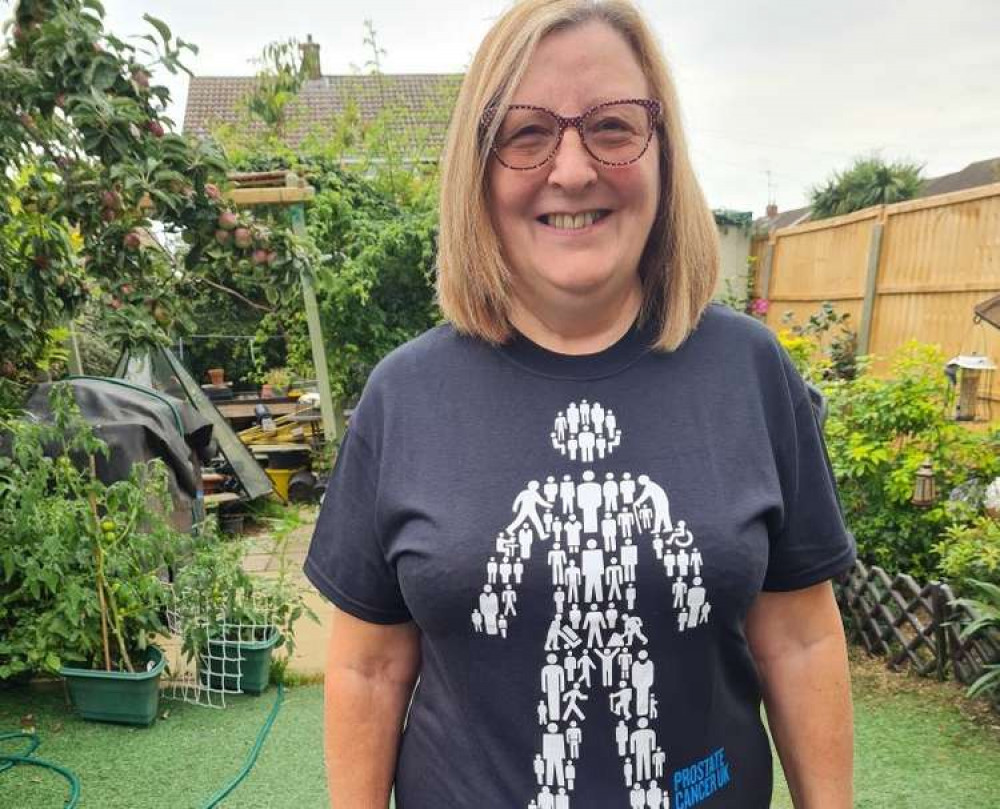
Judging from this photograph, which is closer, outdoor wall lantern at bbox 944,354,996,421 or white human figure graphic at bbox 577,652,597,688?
white human figure graphic at bbox 577,652,597,688

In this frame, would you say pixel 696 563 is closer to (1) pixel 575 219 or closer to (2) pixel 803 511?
(2) pixel 803 511

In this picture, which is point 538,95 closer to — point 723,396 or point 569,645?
point 723,396

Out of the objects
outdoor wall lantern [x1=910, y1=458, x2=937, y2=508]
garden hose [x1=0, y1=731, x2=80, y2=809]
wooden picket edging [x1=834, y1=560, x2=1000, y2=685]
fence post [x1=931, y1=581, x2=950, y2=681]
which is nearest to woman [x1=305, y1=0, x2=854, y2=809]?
garden hose [x1=0, y1=731, x2=80, y2=809]

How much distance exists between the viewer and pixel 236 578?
4.28 metres

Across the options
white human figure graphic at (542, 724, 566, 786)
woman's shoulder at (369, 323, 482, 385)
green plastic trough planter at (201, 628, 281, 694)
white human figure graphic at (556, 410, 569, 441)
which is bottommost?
green plastic trough planter at (201, 628, 281, 694)

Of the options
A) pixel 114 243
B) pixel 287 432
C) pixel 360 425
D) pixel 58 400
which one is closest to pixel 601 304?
pixel 360 425

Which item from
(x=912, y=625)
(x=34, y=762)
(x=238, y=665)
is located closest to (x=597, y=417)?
(x=34, y=762)

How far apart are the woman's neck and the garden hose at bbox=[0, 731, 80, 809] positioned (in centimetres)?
314

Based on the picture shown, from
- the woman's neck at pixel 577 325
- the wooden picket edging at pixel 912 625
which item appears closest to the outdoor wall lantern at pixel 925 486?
the wooden picket edging at pixel 912 625

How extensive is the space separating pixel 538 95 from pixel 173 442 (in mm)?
5224

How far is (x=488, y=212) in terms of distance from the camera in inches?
48.2

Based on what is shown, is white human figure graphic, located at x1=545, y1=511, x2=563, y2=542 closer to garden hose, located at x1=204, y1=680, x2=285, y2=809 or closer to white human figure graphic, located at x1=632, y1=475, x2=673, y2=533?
white human figure graphic, located at x1=632, y1=475, x2=673, y2=533

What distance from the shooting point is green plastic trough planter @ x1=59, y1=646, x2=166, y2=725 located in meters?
3.88

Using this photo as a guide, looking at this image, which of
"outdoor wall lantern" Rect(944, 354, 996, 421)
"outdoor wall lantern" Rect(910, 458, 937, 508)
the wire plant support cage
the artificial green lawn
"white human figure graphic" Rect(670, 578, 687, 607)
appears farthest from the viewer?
"outdoor wall lantern" Rect(944, 354, 996, 421)
